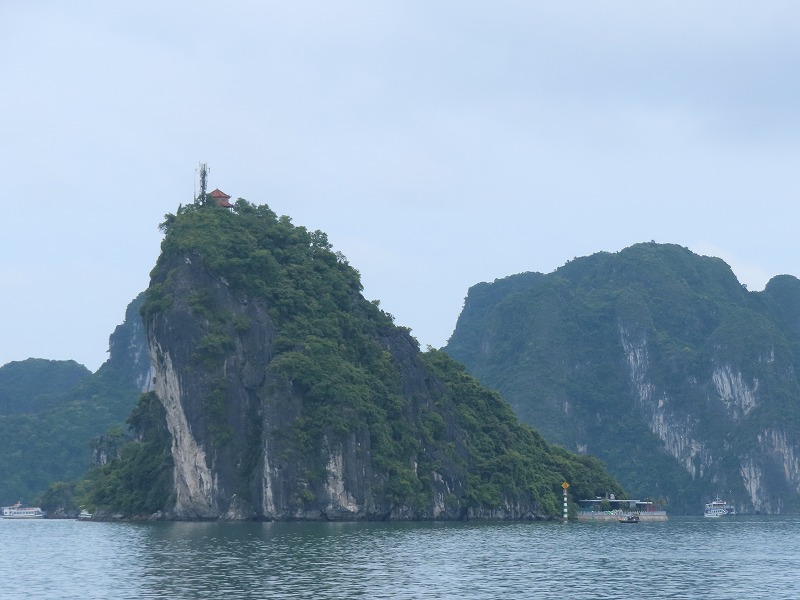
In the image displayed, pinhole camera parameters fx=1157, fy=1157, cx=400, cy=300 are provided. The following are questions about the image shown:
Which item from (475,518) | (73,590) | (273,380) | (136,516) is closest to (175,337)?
(273,380)

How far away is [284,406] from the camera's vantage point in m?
96.5

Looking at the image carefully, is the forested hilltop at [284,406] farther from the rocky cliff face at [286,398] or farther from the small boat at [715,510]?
the small boat at [715,510]

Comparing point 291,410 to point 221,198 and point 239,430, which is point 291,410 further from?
point 221,198

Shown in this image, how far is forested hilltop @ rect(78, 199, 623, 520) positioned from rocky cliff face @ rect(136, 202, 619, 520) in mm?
131

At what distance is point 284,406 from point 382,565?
44659mm

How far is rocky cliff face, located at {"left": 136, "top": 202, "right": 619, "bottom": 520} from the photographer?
96500mm

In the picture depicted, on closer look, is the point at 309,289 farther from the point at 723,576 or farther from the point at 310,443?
the point at 723,576

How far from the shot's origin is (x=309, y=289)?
359 ft

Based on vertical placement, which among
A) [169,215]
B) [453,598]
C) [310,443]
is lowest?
[453,598]

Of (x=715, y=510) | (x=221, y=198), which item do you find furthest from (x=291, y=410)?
(x=715, y=510)

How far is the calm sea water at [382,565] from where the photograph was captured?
43.8m

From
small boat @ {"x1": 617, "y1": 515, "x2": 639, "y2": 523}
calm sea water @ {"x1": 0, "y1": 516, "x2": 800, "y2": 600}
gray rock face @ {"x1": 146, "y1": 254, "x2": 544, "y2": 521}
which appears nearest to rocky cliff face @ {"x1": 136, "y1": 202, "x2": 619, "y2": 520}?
gray rock face @ {"x1": 146, "y1": 254, "x2": 544, "y2": 521}

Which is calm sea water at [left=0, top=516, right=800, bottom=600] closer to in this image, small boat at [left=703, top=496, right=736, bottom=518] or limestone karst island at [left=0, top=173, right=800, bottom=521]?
limestone karst island at [left=0, top=173, right=800, bottom=521]

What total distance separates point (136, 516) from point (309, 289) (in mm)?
26122
